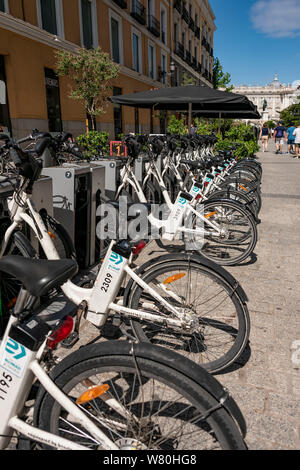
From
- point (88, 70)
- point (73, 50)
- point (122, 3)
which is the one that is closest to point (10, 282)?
point (88, 70)

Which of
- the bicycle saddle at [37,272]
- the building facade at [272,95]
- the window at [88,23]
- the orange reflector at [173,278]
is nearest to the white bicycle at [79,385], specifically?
the bicycle saddle at [37,272]

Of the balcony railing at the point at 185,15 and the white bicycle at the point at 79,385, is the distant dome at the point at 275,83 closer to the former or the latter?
the balcony railing at the point at 185,15

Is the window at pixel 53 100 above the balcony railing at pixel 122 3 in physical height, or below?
below

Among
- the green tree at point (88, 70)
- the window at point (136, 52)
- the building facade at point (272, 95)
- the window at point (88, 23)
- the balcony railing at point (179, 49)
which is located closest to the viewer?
the green tree at point (88, 70)

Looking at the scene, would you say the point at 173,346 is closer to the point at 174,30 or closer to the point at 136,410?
the point at 136,410

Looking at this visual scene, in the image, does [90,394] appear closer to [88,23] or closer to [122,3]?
[88,23]

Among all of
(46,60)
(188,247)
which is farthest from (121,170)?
(46,60)

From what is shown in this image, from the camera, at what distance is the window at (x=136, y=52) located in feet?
78.6

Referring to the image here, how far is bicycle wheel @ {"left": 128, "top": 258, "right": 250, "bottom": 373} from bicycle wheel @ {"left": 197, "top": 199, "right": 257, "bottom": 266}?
1640 millimetres

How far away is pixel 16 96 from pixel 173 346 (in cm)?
1250

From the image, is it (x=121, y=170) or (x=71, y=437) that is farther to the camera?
(x=121, y=170)

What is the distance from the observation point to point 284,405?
2.29 m

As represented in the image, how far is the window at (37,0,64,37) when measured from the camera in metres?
14.1

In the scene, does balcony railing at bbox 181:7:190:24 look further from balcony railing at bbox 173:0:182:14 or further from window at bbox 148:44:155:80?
window at bbox 148:44:155:80
